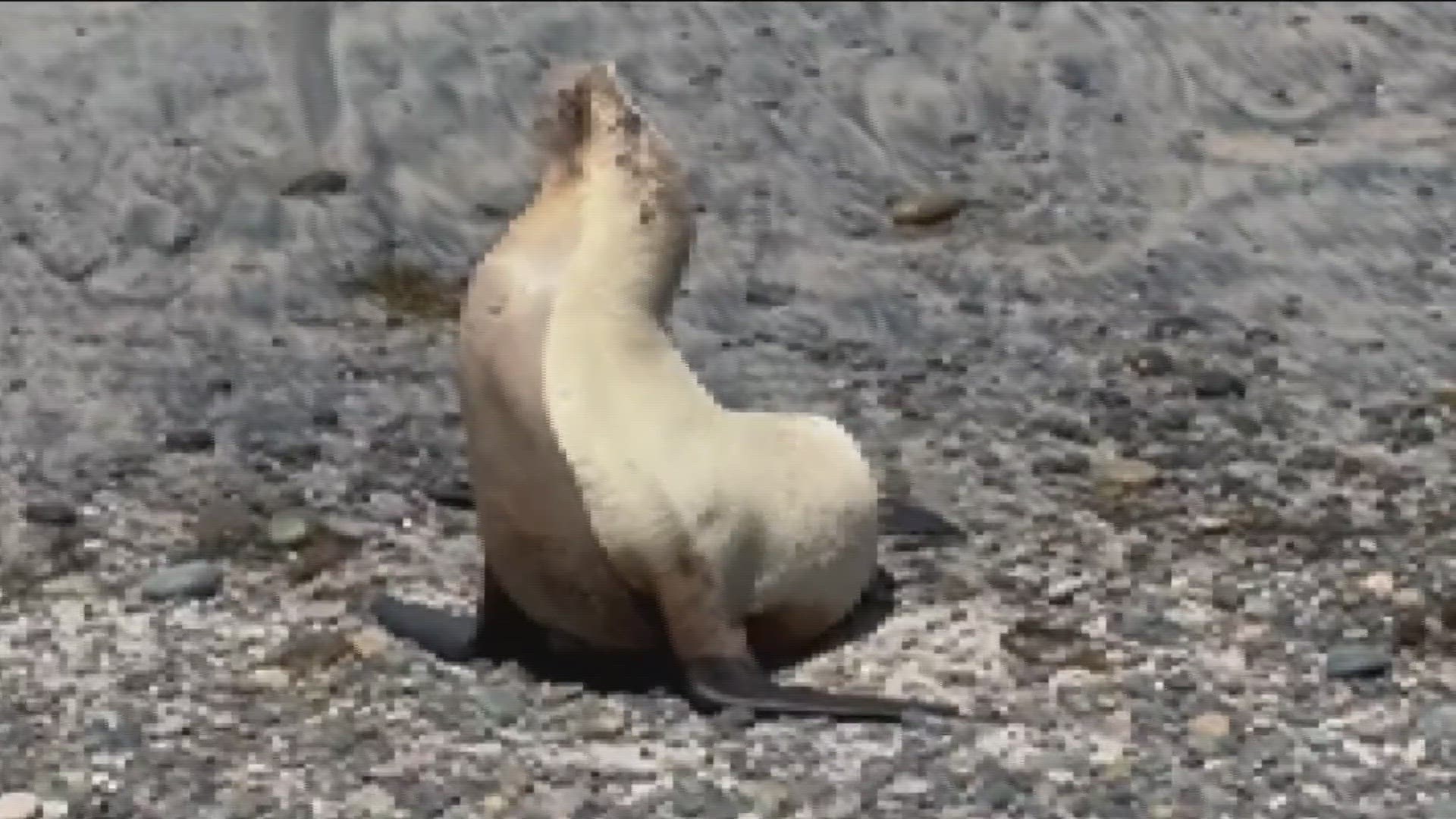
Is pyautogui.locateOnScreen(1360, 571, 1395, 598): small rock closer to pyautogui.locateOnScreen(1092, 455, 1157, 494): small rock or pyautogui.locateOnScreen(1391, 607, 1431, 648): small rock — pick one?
pyautogui.locateOnScreen(1391, 607, 1431, 648): small rock

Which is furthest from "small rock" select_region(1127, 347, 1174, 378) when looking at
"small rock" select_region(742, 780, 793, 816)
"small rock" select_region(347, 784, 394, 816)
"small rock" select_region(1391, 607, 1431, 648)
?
"small rock" select_region(347, 784, 394, 816)

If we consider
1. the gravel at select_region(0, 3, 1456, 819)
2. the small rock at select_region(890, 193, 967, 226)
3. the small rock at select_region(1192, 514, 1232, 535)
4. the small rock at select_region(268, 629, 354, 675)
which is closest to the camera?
the gravel at select_region(0, 3, 1456, 819)

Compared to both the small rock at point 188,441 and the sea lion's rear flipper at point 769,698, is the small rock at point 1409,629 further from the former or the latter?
the small rock at point 188,441

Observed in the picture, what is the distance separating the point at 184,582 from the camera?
4863 millimetres

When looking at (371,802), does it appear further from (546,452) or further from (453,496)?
(453,496)

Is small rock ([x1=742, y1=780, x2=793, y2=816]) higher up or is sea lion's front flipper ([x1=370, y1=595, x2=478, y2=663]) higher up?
sea lion's front flipper ([x1=370, y1=595, x2=478, y2=663])

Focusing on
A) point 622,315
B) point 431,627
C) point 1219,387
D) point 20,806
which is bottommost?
point 20,806

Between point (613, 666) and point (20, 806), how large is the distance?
94 cm

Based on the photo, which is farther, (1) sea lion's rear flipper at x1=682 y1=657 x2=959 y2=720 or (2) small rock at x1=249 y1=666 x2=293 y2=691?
(2) small rock at x1=249 y1=666 x2=293 y2=691

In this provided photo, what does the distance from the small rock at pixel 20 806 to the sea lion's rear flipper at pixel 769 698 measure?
986mm

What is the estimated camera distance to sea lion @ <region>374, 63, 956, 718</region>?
414cm

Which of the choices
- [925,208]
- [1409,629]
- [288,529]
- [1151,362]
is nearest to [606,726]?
[288,529]

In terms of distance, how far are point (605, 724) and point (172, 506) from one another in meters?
1.44

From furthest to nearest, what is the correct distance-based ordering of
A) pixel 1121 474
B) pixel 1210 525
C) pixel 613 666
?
pixel 1121 474, pixel 1210 525, pixel 613 666
